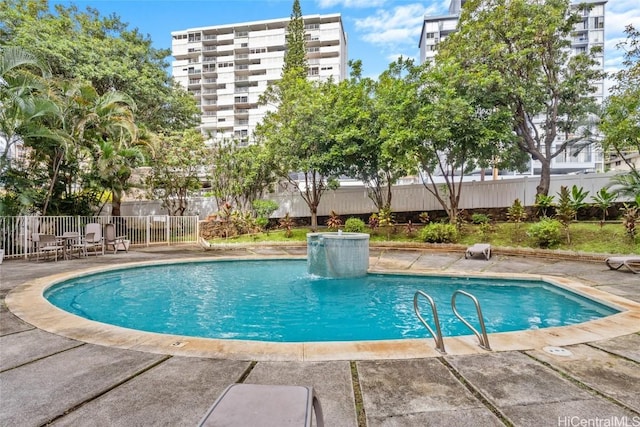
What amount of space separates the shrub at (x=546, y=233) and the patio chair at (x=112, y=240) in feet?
46.6

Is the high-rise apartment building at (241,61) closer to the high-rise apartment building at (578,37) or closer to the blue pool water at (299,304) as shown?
the high-rise apartment building at (578,37)

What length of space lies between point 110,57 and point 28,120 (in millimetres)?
10041

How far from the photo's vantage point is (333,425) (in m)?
2.08

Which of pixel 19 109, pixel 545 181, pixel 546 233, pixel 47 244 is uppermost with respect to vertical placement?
pixel 19 109

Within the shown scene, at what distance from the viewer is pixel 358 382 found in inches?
104

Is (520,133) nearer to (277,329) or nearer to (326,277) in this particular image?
(326,277)

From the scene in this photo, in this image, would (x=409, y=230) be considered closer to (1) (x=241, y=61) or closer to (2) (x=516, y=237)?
(2) (x=516, y=237)

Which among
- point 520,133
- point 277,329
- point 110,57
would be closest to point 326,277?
point 277,329

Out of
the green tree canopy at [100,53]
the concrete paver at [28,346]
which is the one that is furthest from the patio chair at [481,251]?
the green tree canopy at [100,53]

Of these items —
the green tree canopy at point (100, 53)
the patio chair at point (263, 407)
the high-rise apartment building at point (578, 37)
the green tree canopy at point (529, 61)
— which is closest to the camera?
the patio chair at point (263, 407)

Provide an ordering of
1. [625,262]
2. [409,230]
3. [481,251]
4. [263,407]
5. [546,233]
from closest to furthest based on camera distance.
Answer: [263,407] < [625,262] < [481,251] < [546,233] < [409,230]

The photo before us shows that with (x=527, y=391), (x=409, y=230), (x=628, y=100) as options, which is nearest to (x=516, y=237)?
(x=409, y=230)

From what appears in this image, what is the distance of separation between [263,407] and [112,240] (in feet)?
41.5

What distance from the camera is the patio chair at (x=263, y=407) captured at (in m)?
1.30
